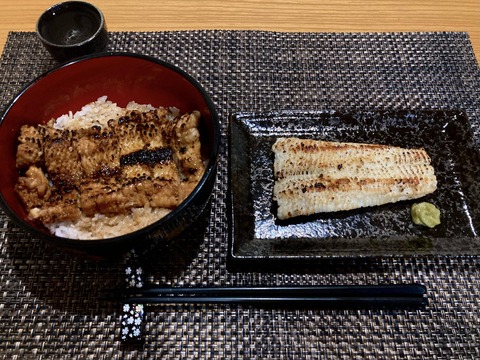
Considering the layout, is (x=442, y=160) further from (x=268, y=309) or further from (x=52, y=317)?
(x=52, y=317)

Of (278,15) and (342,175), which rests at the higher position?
(278,15)

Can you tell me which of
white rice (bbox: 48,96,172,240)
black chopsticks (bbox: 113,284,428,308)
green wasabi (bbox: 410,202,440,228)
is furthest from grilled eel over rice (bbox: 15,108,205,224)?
green wasabi (bbox: 410,202,440,228)

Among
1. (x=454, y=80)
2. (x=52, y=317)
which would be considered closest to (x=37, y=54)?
(x=52, y=317)

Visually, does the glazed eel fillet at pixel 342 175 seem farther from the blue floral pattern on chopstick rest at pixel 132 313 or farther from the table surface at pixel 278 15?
the table surface at pixel 278 15

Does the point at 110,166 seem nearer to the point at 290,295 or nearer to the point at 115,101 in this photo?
the point at 115,101

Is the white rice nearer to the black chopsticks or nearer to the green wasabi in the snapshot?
the black chopsticks

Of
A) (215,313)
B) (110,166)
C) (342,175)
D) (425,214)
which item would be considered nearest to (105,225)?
(110,166)
